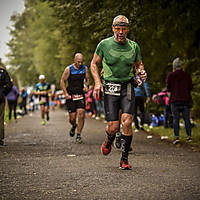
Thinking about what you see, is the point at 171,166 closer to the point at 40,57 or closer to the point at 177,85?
the point at 177,85

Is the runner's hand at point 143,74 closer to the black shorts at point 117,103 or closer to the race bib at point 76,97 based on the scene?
the black shorts at point 117,103

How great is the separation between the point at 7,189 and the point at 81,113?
6288 mm

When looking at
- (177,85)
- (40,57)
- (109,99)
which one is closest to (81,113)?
(177,85)

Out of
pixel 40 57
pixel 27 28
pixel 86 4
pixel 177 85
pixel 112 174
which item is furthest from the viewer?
pixel 27 28

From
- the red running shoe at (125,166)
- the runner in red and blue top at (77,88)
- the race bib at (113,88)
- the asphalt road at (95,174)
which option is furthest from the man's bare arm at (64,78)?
the red running shoe at (125,166)

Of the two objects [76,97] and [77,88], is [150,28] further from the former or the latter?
[76,97]

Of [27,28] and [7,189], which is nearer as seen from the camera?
[7,189]

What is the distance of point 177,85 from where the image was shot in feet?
38.5

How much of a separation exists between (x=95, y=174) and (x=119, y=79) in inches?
59.2

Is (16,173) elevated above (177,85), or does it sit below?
below

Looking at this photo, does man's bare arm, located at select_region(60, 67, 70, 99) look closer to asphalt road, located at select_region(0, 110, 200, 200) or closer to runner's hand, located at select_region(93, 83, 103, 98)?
asphalt road, located at select_region(0, 110, 200, 200)

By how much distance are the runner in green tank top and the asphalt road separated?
64 centimetres

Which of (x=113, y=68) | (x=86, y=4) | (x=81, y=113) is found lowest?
(x=81, y=113)

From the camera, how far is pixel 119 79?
7457 mm
